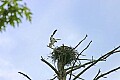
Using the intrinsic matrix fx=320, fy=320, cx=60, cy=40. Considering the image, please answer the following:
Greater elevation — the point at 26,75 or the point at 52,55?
the point at 52,55

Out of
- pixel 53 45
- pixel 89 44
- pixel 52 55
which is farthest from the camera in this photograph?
pixel 52 55

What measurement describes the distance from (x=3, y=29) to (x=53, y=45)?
26.8 ft

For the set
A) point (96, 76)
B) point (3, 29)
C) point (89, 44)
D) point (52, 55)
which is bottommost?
point (3, 29)

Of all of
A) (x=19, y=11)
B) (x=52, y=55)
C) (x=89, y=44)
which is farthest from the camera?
(x=52, y=55)

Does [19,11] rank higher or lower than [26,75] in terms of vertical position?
lower

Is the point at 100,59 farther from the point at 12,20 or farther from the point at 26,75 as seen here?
the point at 12,20

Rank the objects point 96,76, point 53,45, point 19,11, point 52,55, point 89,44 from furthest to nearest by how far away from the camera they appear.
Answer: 1. point 52,55
2. point 53,45
3. point 89,44
4. point 96,76
5. point 19,11

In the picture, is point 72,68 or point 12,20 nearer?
point 12,20

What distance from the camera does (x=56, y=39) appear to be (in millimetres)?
12422

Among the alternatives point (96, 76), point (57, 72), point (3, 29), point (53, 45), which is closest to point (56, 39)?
point (53, 45)

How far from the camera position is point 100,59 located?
1145cm

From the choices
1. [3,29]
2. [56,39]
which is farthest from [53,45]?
[3,29]

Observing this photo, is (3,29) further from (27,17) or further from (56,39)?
(56,39)

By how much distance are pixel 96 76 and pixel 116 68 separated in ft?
2.42
